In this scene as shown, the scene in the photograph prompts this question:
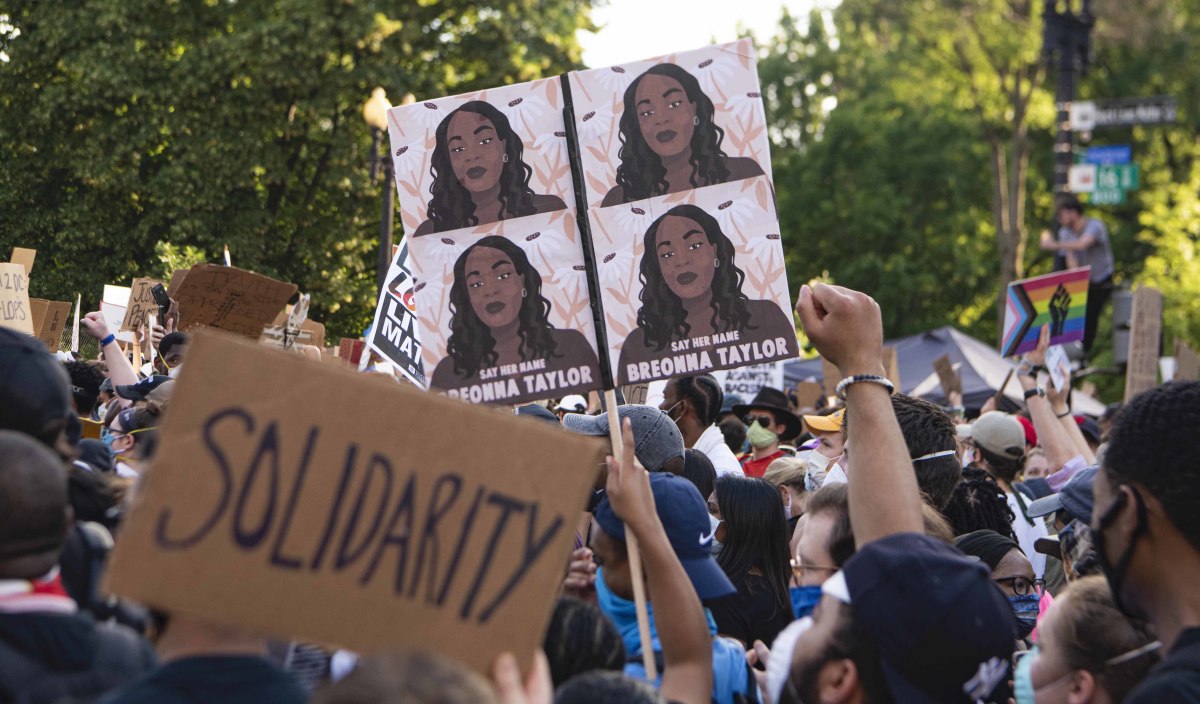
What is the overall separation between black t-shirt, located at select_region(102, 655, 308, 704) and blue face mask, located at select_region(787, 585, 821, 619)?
155cm

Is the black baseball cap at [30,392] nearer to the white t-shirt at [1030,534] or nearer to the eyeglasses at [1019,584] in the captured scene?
the eyeglasses at [1019,584]

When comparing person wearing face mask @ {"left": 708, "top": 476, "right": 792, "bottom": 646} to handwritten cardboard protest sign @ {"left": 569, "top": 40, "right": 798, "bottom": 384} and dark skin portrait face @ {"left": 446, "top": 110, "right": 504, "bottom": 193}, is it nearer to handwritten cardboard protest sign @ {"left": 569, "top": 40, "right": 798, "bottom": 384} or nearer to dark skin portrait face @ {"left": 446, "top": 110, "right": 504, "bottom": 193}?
handwritten cardboard protest sign @ {"left": 569, "top": 40, "right": 798, "bottom": 384}

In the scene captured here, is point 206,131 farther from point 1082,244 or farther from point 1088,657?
point 1088,657

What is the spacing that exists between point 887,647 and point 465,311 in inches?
70.7

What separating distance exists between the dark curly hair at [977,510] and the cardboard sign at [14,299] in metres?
4.23

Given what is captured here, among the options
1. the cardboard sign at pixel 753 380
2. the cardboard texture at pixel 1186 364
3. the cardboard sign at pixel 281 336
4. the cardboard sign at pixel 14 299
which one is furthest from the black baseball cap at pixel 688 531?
the cardboard texture at pixel 1186 364

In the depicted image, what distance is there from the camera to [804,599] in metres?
3.38

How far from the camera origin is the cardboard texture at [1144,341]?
1116 centimetres

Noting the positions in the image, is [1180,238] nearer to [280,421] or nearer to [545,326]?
[545,326]

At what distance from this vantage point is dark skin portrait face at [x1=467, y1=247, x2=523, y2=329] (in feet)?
13.2

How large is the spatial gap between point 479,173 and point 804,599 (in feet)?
5.51

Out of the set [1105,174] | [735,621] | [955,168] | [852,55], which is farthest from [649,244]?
[852,55]

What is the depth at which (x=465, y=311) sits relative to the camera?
13.2ft

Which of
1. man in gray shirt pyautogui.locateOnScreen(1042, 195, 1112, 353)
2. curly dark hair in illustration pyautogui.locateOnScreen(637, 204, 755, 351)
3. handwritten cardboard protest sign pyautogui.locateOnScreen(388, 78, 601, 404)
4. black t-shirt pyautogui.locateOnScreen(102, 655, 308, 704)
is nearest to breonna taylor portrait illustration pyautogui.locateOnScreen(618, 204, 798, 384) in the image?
curly dark hair in illustration pyautogui.locateOnScreen(637, 204, 755, 351)
